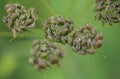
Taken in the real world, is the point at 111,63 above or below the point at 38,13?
below

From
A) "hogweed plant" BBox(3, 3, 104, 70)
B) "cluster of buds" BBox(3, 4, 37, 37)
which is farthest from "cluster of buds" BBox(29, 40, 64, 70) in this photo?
"cluster of buds" BBox(3, 4, 37, 37)

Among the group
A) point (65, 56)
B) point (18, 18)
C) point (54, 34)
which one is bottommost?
point (65, 56)

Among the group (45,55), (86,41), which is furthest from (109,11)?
(45,55)

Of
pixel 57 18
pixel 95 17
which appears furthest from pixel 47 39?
pixel 95 17

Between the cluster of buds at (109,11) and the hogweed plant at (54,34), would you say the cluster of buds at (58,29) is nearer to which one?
the hogweed plant at (54,34)

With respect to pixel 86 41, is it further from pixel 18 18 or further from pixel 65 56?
pixel 18 18

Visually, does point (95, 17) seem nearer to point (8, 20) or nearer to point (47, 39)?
point (47, 39)

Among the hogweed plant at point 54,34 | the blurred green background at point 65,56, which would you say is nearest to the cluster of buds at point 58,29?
the hogweed plant at point 54,34
